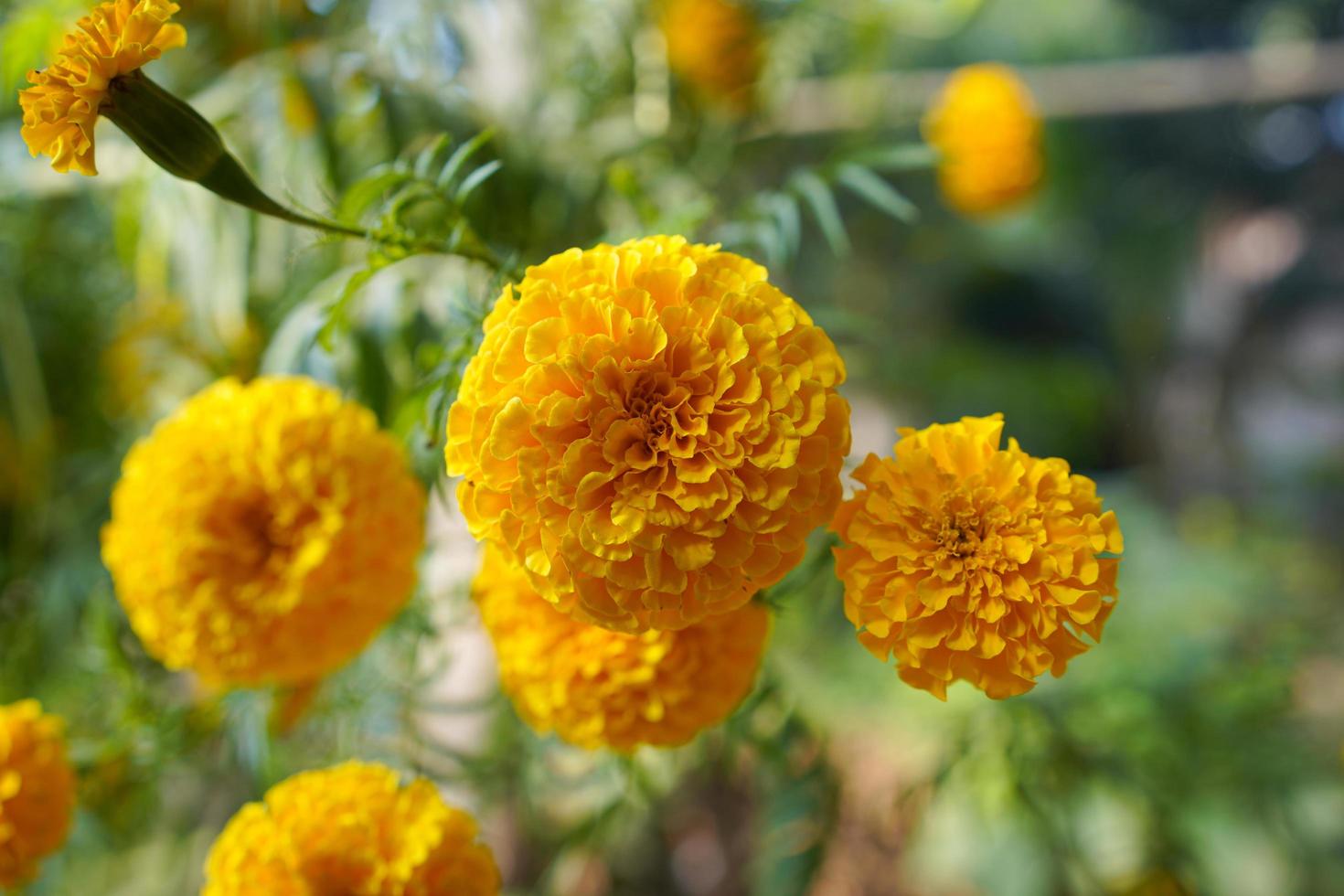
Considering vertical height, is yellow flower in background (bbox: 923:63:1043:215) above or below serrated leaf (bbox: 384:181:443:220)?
below

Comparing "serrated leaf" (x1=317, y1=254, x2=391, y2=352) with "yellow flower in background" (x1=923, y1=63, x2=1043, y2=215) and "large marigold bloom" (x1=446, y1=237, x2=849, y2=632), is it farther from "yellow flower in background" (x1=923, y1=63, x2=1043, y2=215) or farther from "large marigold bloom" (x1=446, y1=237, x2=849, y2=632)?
"yellow flower in background" (x1=923, y1=63, x2=1043, y2=215)

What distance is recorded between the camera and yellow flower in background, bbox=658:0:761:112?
745 millimetres

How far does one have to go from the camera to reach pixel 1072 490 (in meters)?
0.25

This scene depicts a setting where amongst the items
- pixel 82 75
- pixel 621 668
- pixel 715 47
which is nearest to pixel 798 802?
pixel 621 668

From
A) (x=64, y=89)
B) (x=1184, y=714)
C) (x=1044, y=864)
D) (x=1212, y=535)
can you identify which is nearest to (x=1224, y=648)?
(x=1184, y=714)

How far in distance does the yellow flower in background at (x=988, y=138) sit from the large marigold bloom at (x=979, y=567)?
754mm

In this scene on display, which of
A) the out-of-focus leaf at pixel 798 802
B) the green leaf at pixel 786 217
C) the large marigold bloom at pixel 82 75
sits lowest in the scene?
the out-of-focus leaf at pixel 798 802

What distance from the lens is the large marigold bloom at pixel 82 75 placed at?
0.24 metres

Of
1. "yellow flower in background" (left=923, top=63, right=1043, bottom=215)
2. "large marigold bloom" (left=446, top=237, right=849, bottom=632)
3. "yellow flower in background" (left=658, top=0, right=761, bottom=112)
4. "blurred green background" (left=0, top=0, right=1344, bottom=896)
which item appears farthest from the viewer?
"yellow flower in background" (left=923, top=63, right=1043, bottom=215)

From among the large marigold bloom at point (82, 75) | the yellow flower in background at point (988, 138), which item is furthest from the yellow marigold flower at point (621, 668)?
the yellow flower in background at point (988, 138)

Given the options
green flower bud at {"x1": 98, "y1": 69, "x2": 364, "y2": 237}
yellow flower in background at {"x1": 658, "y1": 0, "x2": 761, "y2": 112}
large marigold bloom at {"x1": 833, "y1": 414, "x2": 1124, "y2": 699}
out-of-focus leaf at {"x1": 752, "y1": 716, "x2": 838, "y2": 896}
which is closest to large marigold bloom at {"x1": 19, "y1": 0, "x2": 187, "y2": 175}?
green flower bud at {"x1": 98, "y1": 69, "x2": 364, "y2": 237}

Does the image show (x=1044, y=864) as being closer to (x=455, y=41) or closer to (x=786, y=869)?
(x=786, y=869)

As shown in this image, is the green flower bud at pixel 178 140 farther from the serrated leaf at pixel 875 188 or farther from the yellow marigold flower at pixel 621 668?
→ the serrated leaf at pixel 875 188

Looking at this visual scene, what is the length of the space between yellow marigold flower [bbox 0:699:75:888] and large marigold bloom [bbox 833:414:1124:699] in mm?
354
